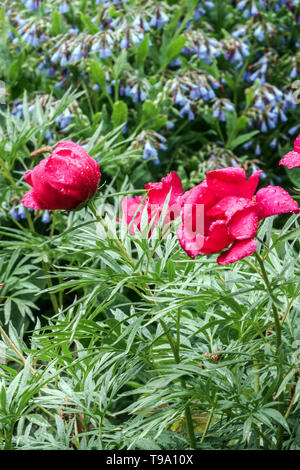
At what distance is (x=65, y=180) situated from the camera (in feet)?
2.62

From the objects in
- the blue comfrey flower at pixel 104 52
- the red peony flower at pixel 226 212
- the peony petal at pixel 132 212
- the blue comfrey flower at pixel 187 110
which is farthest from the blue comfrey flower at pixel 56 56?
the red peony flower at pixel 226 212

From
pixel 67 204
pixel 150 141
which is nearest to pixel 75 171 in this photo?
pixel 67 204

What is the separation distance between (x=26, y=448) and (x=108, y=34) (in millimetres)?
1614

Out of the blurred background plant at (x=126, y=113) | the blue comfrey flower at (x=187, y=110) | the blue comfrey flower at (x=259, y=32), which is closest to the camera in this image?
the blurred background plant at (x=126, y=113)

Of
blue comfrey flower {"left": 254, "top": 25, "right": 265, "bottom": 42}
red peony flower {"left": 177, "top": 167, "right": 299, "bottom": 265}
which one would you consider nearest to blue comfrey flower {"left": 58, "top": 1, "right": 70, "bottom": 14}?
blue comfrey flower {"left": 254, "top": 25, "right": 265, "bottom": 42}

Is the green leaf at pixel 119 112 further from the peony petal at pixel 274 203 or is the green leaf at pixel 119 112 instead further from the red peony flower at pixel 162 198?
the peony petal at pixel 274 203

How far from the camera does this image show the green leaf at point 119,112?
2.15 metres

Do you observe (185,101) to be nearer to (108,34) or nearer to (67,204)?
(108,34)

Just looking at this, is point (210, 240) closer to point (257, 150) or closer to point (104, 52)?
point (104, 52)

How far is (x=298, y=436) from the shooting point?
2.85ft

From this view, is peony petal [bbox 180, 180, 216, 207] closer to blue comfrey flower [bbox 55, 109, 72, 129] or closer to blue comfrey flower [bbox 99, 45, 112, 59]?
blue comfrey flower [bbox 55, 109, 72, 129]

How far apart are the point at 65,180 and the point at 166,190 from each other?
0.18 m

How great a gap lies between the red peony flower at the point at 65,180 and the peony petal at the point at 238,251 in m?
0.19

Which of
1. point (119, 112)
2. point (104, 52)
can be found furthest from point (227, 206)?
point (104, 52)
